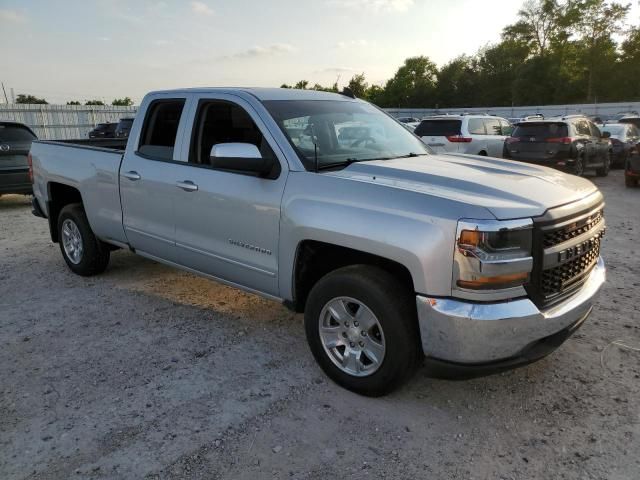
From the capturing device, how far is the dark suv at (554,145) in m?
12.7

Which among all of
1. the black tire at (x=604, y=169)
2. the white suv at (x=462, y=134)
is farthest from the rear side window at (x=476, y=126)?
the black tire at (x=604, y=169)

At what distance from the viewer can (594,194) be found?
3.39m

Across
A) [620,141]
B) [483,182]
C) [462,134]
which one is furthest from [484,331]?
[620,141]

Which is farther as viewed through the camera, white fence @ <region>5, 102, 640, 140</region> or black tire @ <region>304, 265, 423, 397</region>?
white fence @ <region>5, 102, 640, 140</region>

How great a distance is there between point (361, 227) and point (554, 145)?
11474 millimetres

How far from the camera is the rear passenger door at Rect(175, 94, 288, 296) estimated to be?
3551 millimetres

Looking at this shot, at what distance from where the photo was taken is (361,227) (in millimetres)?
2977

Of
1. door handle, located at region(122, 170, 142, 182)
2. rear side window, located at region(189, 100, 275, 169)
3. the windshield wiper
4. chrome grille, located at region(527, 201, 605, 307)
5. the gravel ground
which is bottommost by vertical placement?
the gravel ground

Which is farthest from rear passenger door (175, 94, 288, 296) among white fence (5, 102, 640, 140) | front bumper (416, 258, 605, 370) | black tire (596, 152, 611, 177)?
white fence (5, 102, 640, 140)

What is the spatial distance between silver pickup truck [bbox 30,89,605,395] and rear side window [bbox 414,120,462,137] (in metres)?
8.94

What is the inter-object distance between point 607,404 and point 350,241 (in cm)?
188

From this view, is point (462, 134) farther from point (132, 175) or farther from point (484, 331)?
point (484, 331)

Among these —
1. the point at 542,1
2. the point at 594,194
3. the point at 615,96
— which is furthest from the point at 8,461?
the point at 542,1

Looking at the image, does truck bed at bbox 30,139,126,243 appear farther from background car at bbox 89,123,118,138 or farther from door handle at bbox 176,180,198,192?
background car at bbox 89,123,118,138
